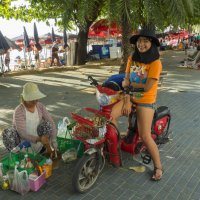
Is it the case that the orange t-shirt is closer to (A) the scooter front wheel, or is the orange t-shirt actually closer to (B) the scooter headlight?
(B) the scooter headlight

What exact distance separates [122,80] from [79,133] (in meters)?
0.96

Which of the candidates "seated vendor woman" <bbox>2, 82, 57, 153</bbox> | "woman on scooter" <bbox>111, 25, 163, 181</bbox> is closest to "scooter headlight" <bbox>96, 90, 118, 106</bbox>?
"woman on scooter" <bbox>111, 25, 163, 181</bbox>

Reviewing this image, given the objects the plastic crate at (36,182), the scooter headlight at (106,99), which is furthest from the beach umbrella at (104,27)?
the plastic crate at (36,182)

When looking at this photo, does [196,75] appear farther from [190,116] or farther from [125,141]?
[125,141]

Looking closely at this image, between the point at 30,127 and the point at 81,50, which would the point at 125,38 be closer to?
the point at 30,127

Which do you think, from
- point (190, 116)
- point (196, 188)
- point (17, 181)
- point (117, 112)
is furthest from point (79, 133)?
point (190, 116)

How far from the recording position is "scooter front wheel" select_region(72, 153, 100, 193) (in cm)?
334

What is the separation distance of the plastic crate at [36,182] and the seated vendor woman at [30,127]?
49 centimetres

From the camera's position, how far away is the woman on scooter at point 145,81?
3531 millimetres

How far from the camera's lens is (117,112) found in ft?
12.2

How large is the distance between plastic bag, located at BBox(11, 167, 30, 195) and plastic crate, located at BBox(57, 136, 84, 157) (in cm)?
75

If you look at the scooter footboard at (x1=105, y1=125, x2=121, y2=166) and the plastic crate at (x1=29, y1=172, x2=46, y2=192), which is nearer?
the plastic crate at (x1=29, y1=172, x2=46, y2=192)

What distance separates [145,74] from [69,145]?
4.55 feet

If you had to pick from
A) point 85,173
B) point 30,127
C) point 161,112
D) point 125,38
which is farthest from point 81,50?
point 85,173
